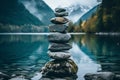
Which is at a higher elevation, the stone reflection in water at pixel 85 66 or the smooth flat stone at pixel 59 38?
the smooth flat stone at pixel 59 38

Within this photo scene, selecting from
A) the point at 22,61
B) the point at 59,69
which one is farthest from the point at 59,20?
the point at 22,61

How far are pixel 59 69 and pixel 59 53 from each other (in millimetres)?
1057

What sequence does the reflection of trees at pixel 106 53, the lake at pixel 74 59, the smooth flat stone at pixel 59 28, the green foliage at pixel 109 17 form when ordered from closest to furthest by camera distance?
1. the smooth flat stone at pixel 59 28
2. the lake at pixel 74 59
3. the reflection of trees at pixel 106 53
4. the green foliage at pixel 109 17

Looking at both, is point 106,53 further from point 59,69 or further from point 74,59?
point 59,69

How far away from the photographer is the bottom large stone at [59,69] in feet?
73.7

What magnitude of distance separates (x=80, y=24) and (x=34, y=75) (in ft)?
444

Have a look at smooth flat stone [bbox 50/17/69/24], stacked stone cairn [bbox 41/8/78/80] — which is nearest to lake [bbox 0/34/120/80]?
stacked stone cairn [bbox 41/8/78/80]

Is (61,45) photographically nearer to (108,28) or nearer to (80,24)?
(108,28)

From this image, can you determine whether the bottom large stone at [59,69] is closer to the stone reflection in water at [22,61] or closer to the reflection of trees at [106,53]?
the stone reflection in water at [22,61]

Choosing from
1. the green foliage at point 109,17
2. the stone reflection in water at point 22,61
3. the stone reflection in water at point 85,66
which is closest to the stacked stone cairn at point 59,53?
the stone reflection in water at point 85,66

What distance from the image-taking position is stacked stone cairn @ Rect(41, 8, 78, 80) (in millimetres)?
22484

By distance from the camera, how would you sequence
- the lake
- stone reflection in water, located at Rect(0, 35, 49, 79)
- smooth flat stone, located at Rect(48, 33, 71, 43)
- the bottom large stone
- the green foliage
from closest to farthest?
1. the bottom large stone
2. smooth flat stone, located at Rect(48, 33, 71, 43)
3. stone reflection in water, located at Rect(0, 35, 49, 79)
4. the lake
5. the green foliage

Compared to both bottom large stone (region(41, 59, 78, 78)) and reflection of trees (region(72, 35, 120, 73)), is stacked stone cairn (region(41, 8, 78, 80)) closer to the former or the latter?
bottom large stone (region(41, 59, 78, 78))

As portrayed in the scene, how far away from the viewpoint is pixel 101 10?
11162cm
